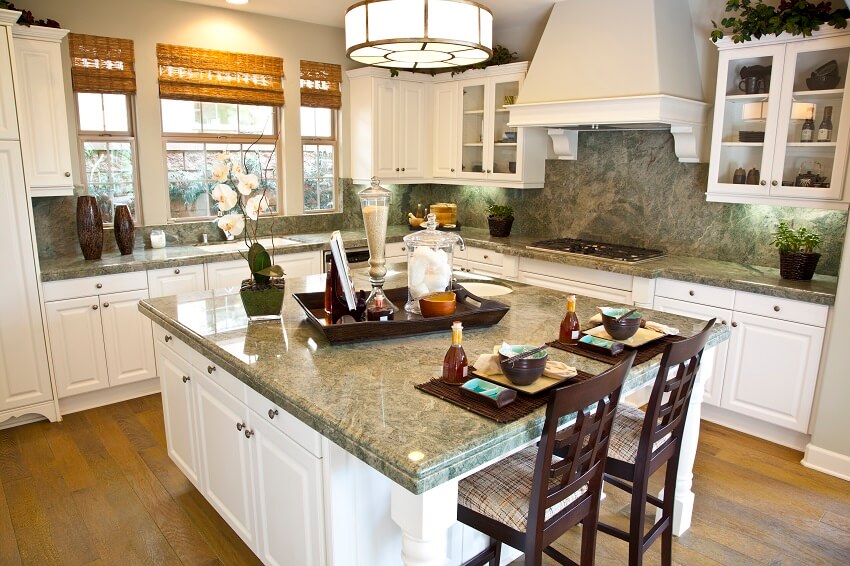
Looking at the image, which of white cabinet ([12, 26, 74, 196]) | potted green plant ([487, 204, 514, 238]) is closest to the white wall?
white cabinet ([12, 26, 74, 196])

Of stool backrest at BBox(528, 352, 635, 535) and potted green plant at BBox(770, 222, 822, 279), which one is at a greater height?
potted green plant at BBox(770, 222, 822, 279)

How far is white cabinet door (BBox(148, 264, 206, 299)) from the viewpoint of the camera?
403 centimetres

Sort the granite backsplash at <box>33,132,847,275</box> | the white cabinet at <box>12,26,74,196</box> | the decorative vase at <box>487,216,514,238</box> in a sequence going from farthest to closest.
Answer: the decorative vase at <box>487,216,514,238</box>
the granite backsplash at <box>33,132,847,275</box>
the white cabinet at <box>12,26,74,196</box>

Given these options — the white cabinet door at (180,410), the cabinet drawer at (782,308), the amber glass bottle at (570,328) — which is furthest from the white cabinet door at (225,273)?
the cabinet drawer at (782,308)

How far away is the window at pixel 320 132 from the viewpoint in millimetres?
5223

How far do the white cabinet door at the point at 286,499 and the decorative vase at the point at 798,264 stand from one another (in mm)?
3118

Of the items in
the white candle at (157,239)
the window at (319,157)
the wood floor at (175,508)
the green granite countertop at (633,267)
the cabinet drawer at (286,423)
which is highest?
the window at (319,157)

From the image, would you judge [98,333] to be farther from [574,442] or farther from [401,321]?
[574,442]

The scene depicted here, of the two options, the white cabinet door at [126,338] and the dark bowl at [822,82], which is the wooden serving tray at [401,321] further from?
the dark bowl at [822,82]

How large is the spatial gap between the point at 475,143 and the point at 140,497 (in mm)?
3815

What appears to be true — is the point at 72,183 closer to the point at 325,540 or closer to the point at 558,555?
the point at 325,540

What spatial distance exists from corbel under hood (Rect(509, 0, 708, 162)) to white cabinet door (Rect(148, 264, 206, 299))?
9.02 feet

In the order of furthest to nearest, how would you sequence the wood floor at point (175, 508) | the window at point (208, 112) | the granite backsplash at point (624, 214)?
the window at point (208, 112), the granite backsplash at point (624, 214), the wood floor at point (175, 508)

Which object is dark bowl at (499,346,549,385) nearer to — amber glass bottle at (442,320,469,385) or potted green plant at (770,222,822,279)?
amber glass bottle at (442,320,469,385)
